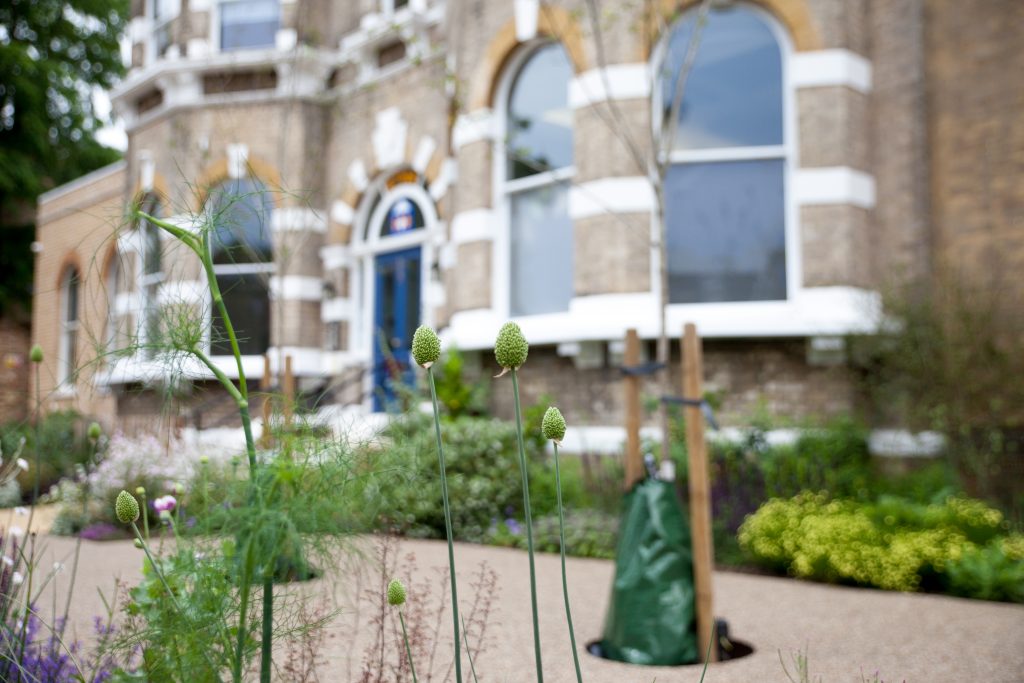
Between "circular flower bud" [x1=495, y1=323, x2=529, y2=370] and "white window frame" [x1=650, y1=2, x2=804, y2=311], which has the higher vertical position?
"white window frame" [x1=650, y1=2, x2=804, y2=311]

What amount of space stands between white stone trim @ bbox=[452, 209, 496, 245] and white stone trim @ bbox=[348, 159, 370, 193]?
2897 millimetres

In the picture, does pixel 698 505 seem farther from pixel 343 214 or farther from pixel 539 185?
pixel 343 214

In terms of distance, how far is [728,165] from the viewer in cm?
829

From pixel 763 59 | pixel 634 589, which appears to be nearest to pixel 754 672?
pixel 634 589

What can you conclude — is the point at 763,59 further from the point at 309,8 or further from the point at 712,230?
the point at 309,8

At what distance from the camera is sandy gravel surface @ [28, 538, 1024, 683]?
11.9 feet

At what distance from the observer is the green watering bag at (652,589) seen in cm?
384

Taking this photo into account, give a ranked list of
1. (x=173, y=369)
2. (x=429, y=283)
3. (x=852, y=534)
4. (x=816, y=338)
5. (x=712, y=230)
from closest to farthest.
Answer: (x=173, y=369), (x=852, y=534), (x=816, y=338), (x=712, y=230), (x=429, y=283)

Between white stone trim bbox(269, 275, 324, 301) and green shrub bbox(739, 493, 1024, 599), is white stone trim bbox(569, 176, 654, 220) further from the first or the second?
white stone trim bbox(269, 275, 324, 301)

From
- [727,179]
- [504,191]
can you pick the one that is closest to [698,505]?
[727,179]

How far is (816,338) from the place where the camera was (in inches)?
300

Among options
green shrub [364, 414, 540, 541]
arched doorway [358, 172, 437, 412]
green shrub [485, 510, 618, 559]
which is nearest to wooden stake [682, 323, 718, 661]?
green shrub [485, 510, 618, 559]

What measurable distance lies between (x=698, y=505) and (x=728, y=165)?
4940 mm

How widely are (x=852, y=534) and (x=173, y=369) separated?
4971 mm
